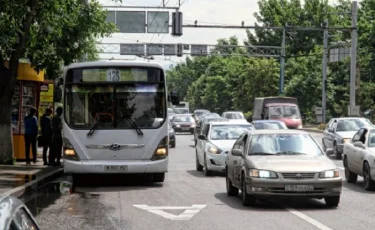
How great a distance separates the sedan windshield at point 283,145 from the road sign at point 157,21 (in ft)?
118

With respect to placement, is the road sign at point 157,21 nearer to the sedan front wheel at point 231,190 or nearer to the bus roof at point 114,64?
the bus roof at point 114,64

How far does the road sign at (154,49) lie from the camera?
3337 inches

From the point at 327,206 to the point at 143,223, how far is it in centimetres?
380

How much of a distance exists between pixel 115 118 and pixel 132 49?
67.1m

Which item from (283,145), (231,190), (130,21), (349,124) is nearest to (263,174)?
(283,145)

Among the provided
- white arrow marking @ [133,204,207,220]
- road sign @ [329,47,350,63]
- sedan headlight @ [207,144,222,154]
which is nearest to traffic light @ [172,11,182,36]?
sedan headlight @ [207,144,222,154]

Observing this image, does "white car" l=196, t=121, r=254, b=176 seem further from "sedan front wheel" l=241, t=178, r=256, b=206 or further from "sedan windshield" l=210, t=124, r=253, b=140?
"sedan front wheel" l=241, t=178, r=256, b=206

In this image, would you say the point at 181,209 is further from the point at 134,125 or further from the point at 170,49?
the point at 170,49

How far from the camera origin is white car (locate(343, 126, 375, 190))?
1677cm

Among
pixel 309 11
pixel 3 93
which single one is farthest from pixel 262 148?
pixel 309 11

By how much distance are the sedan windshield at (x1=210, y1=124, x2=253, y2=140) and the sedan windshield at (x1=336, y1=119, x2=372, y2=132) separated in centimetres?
846

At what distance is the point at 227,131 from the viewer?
23.0 metres

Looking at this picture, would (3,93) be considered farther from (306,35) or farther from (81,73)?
(306,35)

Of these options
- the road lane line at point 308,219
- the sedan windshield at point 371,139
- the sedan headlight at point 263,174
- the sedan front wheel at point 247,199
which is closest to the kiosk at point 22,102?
the sedan windshield at point 371,139
